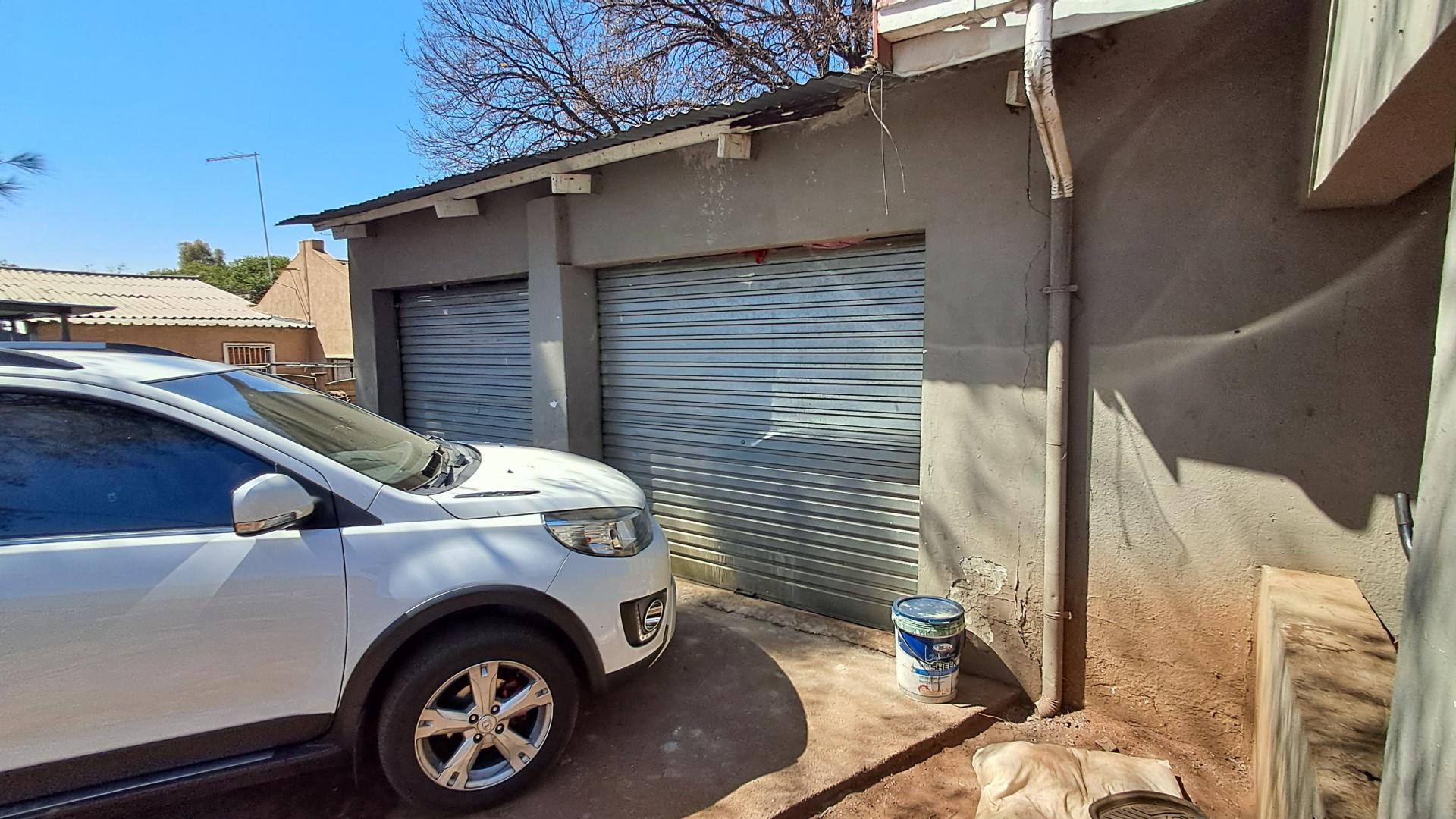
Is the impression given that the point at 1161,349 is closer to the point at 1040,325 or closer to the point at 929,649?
the point at 1040,325

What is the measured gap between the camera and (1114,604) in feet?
11.6

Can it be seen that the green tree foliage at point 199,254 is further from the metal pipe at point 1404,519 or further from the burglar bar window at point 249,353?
the metal pipe at point 1404,519

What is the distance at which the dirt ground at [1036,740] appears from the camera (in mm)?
2977

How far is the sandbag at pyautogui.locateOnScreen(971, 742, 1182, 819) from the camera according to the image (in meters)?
2.80

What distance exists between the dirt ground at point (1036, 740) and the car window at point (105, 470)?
271 cm

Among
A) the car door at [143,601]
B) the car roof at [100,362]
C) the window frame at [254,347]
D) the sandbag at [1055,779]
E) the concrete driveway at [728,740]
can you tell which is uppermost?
the window frame at [254,347]

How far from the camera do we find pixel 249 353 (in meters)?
22.0

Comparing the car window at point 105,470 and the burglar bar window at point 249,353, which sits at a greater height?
the burglar bar window at point 249,353

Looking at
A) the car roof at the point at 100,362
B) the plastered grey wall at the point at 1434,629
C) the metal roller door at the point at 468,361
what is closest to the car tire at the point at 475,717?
the car roof at the point at 100,362

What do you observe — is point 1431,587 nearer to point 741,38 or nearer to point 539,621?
point 539,621

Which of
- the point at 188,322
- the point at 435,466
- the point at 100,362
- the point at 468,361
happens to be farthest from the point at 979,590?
the point at 188,322

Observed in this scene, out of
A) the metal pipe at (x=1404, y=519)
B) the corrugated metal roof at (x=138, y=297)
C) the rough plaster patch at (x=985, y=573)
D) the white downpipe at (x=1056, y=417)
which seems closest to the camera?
the metal pipe at (x=1404, y=519)

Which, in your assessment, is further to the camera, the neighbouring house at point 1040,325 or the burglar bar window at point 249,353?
the burglar bar window at point 249,353

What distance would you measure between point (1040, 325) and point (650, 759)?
2.81m
